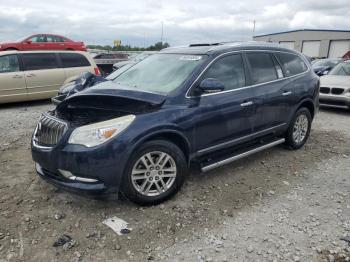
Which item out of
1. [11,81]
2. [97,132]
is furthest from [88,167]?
[11,81]

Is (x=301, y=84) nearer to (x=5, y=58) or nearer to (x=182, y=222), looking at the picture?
(x=182, y=222)

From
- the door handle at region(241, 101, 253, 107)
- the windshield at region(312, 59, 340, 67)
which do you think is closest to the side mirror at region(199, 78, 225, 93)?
the door handle at region(241, 101, 253, 107)

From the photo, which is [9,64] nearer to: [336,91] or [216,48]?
[216,48]

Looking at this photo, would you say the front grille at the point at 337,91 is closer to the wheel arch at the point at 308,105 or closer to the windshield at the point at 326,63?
the wheel arch at the point at 308,105

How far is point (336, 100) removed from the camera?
9305 millimetres

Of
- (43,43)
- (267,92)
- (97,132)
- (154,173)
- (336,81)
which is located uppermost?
(43,43)

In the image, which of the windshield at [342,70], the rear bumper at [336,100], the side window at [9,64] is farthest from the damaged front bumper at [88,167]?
the windshield at [342,70]

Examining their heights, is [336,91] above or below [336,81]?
below

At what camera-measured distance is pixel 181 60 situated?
174 inches

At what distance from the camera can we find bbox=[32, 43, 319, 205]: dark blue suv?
3387 millimetres

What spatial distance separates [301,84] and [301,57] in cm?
62

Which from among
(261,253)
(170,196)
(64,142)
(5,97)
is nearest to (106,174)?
(64,142)

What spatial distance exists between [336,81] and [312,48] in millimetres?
39355

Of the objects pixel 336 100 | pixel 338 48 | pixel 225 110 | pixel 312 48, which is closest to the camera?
pixel 225 110
